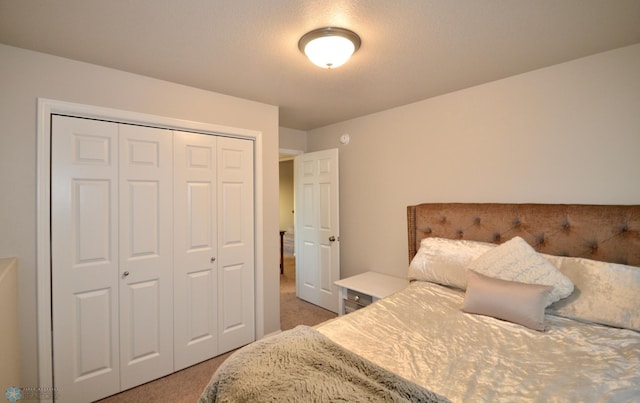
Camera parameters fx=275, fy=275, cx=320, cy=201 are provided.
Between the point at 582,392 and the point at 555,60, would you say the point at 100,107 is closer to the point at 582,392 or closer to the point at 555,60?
the point at 582,392

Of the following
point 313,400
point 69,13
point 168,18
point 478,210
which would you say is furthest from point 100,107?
point 478,210

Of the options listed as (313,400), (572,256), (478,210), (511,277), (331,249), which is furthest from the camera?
(331,249)

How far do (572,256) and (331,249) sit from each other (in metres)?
2.16

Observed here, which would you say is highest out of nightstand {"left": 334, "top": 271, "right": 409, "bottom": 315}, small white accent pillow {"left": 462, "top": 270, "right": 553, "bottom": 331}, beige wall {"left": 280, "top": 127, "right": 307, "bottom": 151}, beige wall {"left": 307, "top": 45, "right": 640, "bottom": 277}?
beige wall {"left": 280, "top": 127, "right": 307, "bottom": 151}

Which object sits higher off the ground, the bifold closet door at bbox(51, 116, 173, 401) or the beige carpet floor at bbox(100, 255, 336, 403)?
the bifold closet door at bbox(51, 116, 173, 401)

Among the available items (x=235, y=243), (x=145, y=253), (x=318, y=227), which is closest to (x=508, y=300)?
→ (x=235, y=243)

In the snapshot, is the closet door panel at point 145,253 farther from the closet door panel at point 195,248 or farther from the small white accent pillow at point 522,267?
the small white accent pillow at point 522,267

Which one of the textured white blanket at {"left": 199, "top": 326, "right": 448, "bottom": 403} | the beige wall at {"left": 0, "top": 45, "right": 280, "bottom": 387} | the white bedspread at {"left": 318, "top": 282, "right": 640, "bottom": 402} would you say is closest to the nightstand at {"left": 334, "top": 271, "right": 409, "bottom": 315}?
the white bedspread at {"left": 318, "top": 282, "right": 640, "bottom": 402}

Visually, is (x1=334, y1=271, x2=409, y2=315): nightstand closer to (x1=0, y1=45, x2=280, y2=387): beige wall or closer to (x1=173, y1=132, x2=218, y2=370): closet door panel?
(x1=173, y1=132, x2=218, y2=370): closet door panel

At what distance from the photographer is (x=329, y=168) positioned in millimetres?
3336

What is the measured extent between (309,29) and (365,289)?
211 cm

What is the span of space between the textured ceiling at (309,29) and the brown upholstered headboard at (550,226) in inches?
40.5

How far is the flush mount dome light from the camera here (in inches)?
59.6

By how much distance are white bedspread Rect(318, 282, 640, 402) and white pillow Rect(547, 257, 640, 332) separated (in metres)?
0.05
